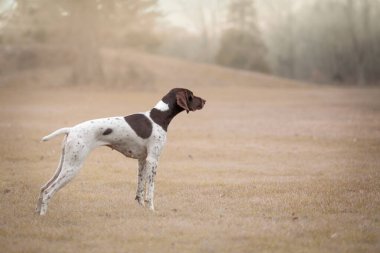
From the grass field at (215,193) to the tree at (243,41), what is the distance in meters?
44.4

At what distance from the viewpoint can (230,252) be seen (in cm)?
627

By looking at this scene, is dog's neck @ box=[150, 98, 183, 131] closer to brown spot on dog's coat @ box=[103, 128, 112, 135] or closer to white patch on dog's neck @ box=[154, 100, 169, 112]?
white patch on dog's neck @ box=[154, 100, 169, 112]

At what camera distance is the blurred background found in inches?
Result: 1742

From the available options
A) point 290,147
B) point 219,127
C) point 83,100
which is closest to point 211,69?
point 83,100

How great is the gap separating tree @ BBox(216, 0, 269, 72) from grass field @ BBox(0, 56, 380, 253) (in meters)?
44.4

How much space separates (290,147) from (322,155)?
4.88 feet

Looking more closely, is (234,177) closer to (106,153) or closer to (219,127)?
(106,153)

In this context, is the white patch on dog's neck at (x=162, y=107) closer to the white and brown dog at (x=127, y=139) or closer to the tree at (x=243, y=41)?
the white and brown dog at (x=127, y=139)

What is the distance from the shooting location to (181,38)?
256 ft

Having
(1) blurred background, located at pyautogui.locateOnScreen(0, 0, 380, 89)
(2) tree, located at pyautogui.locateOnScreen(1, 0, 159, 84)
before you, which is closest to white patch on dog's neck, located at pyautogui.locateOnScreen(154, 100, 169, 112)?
(1) blurred background, located at pyautogui.locateOnScreen(0, 0, 380, 89)

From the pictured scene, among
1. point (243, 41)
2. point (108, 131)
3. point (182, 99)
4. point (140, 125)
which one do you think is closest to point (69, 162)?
point (108, 131)

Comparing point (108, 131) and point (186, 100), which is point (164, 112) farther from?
point (108, 131)

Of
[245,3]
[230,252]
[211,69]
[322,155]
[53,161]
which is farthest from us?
[245,3]

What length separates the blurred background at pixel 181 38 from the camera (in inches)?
1742
